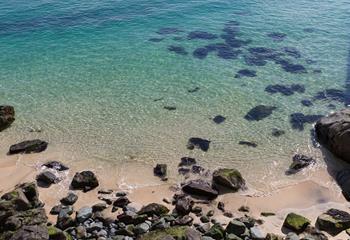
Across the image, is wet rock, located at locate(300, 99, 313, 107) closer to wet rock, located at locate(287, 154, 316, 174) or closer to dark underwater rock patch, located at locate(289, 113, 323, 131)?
dark underwater rock patch, located at locate(289, 113, 323, 131)

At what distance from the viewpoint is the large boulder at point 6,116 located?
2728 centimetres

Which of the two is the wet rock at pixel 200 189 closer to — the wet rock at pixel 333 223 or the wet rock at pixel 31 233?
the wet rock at pixel 333 223

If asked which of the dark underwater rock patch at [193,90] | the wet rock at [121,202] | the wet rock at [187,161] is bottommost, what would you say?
the wet rock at [187,161]

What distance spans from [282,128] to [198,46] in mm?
16223

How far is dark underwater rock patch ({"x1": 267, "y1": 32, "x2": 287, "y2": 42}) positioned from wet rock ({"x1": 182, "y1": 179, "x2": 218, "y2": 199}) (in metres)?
24.8

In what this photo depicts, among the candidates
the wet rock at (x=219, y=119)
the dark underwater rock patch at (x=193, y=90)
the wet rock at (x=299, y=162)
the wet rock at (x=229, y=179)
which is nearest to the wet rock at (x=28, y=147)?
the wet rock at (x=229, y=179)

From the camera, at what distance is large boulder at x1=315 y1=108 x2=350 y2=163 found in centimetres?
2391

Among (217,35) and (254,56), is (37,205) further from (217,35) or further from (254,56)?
(217,35)

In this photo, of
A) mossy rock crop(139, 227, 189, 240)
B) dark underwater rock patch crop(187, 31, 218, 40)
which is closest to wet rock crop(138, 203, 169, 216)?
mossy rock crop(139, 227, 189, 240)

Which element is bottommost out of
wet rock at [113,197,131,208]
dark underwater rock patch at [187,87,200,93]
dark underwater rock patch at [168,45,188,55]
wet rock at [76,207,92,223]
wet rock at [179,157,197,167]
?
wet rock at [179,157,197,167]

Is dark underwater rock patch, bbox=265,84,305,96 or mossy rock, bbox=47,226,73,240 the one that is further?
dark underwater rock patch, bbox=265,84,305,96

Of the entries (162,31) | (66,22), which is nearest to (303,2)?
(162,31)

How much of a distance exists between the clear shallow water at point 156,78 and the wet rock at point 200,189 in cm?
211

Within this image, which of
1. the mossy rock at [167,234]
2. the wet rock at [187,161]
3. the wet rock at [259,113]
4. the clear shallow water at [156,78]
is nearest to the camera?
the mossy rock at [167,234]
